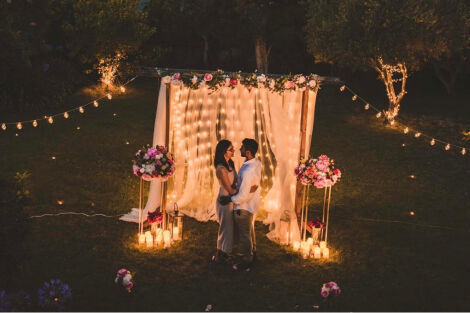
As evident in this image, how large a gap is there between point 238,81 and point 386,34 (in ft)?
28.3

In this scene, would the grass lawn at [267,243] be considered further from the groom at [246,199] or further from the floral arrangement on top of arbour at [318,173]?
the floral arrangement on top of arbour at [318,173]

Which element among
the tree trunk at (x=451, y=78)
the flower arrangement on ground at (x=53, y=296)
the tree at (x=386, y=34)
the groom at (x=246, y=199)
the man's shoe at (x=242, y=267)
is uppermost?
the tree at (x=386, y=34)

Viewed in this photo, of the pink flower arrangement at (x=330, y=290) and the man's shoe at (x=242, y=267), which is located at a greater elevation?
the pink flower arrangement at (x=330, y=290)

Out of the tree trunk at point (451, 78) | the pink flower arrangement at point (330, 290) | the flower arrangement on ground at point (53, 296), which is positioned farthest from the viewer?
the tree trunk at point (451, 78)

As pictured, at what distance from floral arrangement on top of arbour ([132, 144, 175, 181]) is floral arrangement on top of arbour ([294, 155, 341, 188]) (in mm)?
1897

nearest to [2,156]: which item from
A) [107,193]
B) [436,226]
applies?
[107,193]

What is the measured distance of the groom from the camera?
22.9 ft

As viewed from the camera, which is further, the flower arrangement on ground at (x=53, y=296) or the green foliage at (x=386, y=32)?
the green foliage at (x=386, y=32)

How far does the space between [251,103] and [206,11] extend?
16446mm

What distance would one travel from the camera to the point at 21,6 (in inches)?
667

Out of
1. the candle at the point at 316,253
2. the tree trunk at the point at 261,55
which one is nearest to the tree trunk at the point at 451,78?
the tree trunk at the point at 261,55

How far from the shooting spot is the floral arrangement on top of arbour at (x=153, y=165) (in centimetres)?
742

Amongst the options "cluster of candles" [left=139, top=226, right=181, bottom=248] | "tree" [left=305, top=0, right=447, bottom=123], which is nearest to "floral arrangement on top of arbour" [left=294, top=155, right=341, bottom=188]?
"cluster of candles" [left=139, top=226, right=181, bottom=248]

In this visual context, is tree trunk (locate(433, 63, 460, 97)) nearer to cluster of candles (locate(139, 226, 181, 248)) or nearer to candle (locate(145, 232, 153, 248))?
cluster of candles (locate(139, 226, 181, 248))
